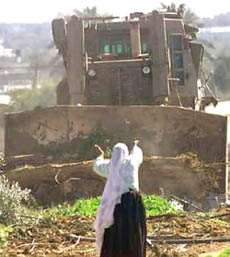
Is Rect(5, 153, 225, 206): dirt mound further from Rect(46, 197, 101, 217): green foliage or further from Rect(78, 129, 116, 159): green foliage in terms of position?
Rect(46, 197, 101, 217): green foliage

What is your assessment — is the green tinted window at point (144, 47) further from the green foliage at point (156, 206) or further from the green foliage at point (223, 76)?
the green foliage at point (223, 76)

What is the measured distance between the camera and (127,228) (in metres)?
7.51

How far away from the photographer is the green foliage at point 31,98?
4595 centimetres

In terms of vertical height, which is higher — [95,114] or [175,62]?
[175,62]

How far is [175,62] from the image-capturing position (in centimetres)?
1778

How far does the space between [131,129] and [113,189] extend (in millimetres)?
Result: 7762

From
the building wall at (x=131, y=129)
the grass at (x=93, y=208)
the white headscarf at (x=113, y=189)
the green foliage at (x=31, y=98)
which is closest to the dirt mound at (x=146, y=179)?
the building wall at (x=131, y=129)

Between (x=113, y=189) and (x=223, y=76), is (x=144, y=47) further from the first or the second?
(x=223, y=76)

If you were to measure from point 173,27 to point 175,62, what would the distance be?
761 mm

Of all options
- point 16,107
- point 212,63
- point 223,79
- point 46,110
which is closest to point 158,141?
point 46,110

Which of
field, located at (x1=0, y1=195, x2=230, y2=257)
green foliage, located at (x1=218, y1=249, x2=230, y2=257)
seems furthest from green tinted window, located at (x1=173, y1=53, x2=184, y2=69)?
green foliage, located at (x1=218, y1=249, x2=230, y2=257)

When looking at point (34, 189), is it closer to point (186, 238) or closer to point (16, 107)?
point (186, 238)

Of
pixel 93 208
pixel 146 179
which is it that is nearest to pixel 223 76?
pixel 146 179

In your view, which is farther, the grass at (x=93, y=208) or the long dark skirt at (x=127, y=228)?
the grass at (x=93, y=208)
